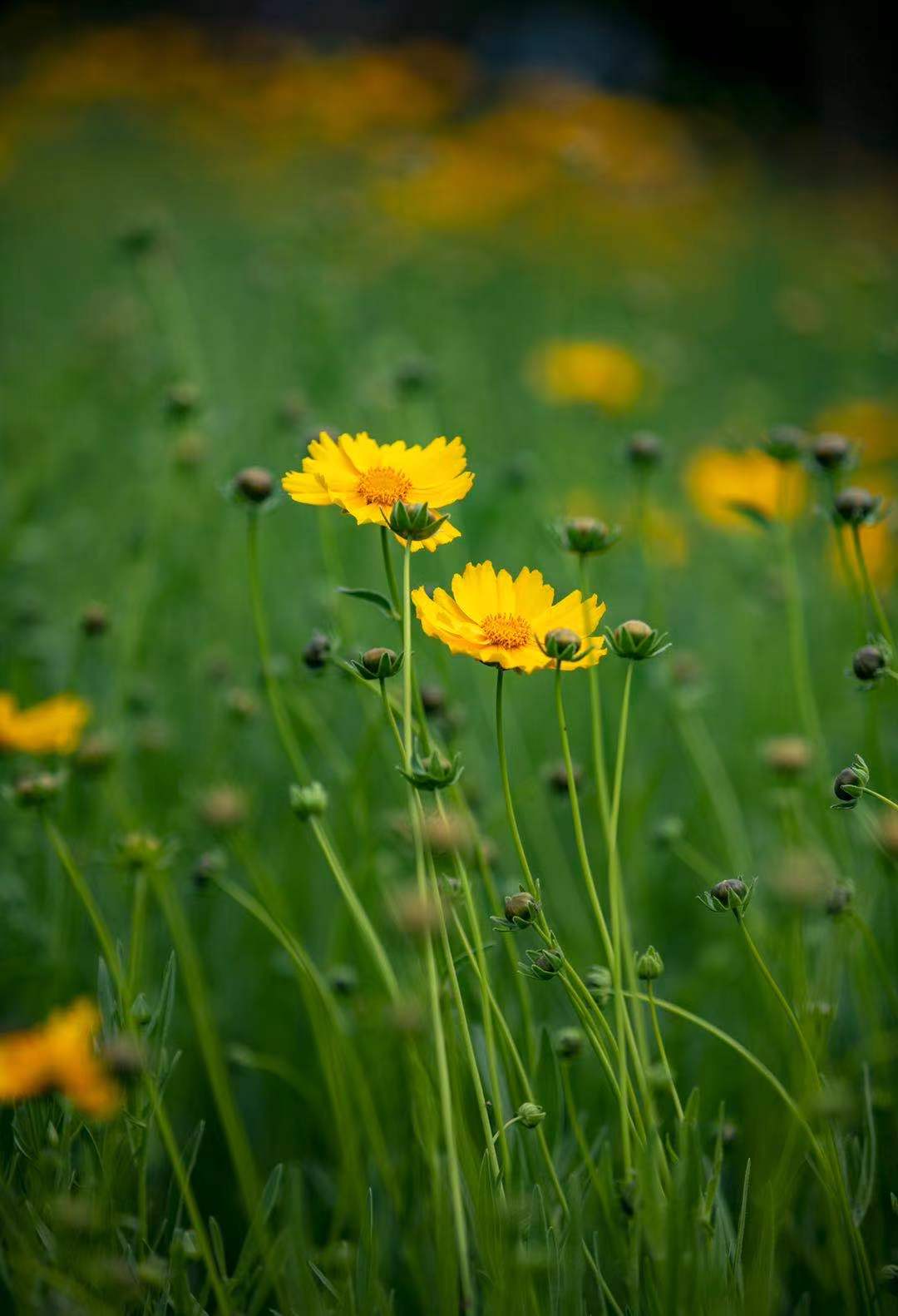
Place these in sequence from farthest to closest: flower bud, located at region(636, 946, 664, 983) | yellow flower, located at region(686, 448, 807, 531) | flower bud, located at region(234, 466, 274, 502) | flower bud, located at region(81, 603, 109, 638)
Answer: yellow flower, located at region(686, 448, 807, 531)
flower bud, located at region(81, 603, 109, 638)
flower bud, located at region(234, 466, 274, 502)
flower bud, located at region(636, 946, 664, 983)

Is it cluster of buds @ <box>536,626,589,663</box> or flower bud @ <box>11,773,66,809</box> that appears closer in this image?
cluster of buds @ <box>536,626,589,663</box>

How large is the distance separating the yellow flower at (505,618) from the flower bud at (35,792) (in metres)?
0.30

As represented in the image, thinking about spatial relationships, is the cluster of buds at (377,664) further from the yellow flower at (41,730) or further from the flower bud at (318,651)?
the yellow flower at (41,730)

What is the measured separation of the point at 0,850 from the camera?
98cm

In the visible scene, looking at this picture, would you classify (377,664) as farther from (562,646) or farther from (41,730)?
(41,730)

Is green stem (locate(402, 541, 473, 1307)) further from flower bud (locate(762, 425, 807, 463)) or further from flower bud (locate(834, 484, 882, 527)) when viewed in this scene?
flower bud (locate(762, 425, 807, 463))

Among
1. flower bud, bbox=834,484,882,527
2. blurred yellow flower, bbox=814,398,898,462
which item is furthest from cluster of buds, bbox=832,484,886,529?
blurred yellow flower, bbox=814,398,898,462

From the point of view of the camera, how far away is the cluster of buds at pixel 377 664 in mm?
547

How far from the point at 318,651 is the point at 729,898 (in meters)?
0.29

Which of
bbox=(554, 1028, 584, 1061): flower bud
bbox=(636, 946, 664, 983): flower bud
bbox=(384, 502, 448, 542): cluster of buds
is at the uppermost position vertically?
bbox=(384, 502, 448, 542): cluster of buds

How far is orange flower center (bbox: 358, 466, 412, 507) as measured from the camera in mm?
589

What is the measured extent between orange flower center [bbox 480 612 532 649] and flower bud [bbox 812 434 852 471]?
32cm

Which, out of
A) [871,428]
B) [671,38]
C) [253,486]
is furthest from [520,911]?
[671,38]

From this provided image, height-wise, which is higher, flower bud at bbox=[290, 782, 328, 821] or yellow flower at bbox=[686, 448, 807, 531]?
flower bud at bbox=[290, 782, 328, 821]
